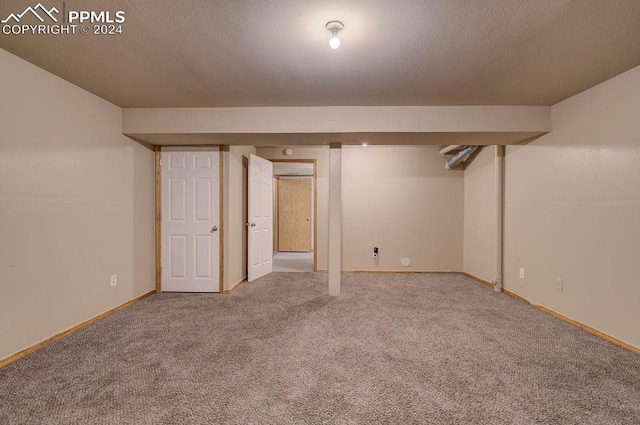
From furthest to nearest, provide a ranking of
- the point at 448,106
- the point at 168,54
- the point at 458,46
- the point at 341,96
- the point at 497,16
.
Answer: the point at 448,106 → the point at 341,96 → the point at 168,54 → the point at 458,46 → the point at 497,16

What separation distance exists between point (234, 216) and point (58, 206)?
1968 mm

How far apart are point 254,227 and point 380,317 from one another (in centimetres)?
248

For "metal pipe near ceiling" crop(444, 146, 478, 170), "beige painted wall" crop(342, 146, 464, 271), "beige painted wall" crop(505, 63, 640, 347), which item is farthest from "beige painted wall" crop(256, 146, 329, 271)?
"beige painted wall" crop(505, 63, 640, 347)

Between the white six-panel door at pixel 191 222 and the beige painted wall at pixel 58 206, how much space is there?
47cm

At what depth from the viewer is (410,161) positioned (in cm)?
515

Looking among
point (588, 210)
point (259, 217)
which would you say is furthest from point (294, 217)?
point (588, 210)

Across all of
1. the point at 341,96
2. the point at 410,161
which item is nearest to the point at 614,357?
the point at 341,96

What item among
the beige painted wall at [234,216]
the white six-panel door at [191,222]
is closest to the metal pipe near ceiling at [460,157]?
the beige painted wall at [234,216]

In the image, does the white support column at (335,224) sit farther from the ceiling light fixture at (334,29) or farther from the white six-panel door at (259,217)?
the ceiling light fixture at (334,29)

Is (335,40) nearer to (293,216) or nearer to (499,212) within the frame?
(499,212)

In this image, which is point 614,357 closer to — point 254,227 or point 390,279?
point 390,279

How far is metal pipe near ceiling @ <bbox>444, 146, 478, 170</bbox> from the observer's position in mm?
4555

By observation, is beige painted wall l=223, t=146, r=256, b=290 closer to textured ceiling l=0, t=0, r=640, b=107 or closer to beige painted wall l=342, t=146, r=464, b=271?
textured ceiling l=0, t=0, r=640, b=107

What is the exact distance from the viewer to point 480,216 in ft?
14.9
